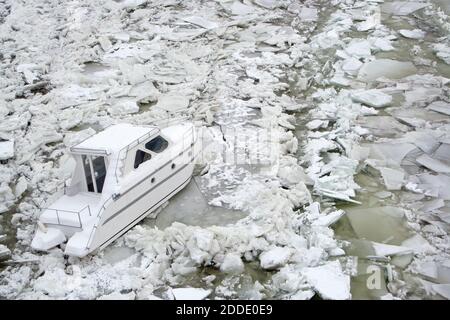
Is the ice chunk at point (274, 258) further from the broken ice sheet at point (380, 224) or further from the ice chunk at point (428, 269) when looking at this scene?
the ice chunk at point (428, 269)

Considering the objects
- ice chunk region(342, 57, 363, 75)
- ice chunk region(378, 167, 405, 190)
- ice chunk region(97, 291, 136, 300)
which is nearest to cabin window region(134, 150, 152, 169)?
ice chunk region(97, 291, 136, 300)

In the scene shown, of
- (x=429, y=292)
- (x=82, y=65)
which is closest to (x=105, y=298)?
(x=429, y=292)

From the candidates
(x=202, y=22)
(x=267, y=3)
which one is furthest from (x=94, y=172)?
(x=267, y=3)

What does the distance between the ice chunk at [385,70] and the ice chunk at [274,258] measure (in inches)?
280

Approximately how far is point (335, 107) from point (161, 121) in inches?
164

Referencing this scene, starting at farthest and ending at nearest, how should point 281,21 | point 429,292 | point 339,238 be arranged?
point 281,21, point 339,238, point 429,292

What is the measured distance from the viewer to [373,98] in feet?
37.6

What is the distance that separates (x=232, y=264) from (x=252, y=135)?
412 centimetres

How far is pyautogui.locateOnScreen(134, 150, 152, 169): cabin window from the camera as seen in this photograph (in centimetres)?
798

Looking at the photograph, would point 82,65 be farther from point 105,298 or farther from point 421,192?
point 421,192

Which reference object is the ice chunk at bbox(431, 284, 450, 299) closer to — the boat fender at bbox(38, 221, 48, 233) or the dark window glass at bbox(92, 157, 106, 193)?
the dark window glass at bbox(92, 157, 106, 193)

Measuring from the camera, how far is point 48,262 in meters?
7.20

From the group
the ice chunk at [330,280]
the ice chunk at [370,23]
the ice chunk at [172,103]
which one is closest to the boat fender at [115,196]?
the ice chunk at [330,280]

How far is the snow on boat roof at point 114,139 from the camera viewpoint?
25.1ft
